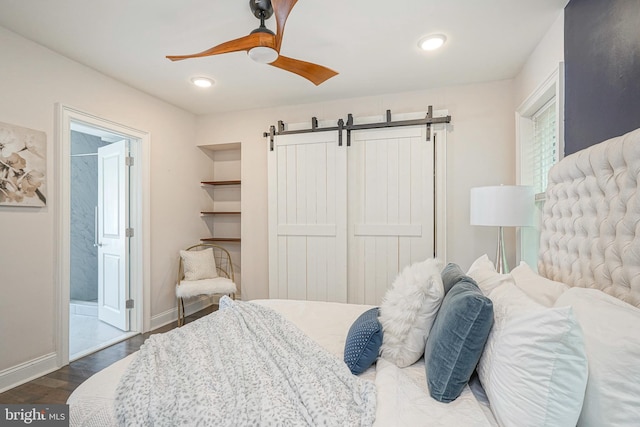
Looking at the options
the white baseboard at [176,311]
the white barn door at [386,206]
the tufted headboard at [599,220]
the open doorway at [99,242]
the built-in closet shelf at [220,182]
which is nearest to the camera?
the tufted headboard at [599,220]

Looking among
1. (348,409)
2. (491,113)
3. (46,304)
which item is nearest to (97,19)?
(46,304)

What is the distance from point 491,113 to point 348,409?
3.06 m

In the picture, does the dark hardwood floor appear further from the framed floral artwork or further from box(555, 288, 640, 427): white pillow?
box(555, 288, 640, 427): white pillow

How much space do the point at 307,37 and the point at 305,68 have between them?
1.07 ft

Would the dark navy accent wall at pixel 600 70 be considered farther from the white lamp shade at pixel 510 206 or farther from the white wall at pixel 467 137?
the white wall at pixel 467 137

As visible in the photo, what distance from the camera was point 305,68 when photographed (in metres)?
2.16

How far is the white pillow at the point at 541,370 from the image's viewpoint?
2.84 feet

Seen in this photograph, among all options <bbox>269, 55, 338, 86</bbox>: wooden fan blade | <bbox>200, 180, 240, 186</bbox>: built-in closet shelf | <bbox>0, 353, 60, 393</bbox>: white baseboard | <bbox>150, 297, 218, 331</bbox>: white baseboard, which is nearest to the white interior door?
<bbox>150, 297, 218, 331</bbox>: white baseboard

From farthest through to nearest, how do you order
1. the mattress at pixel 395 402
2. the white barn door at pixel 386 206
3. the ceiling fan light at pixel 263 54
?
the white barn door at pixel 386 206 < the ceiling fan light at pixel 263 54 < the mattress at pixel 395 402

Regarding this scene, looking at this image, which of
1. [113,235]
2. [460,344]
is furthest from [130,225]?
[460,344]

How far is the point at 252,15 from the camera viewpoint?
6.72 ft

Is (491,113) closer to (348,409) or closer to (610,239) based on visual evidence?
(610,239)

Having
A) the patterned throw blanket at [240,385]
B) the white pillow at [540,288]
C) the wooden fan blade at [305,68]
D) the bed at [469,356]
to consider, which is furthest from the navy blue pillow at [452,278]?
the wooden fan blade at [305,68]

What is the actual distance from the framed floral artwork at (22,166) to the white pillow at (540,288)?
3.28 metres
